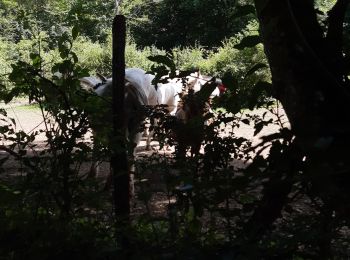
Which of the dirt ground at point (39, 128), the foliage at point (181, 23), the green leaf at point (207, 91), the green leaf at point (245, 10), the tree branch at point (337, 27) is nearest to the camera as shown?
the tree branch at point (337, 27)

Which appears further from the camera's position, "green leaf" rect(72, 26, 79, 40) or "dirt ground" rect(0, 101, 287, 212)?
"dirt ground" rect(0, 101, 287, 212)

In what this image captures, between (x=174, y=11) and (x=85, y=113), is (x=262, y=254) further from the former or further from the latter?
(x=174, y=11)

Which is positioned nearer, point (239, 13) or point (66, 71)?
point (239, 13)

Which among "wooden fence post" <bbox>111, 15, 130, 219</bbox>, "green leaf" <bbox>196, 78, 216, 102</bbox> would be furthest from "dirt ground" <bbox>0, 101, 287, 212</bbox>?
"green leaf" <bbox>196, 78, 216, 102</bbox>

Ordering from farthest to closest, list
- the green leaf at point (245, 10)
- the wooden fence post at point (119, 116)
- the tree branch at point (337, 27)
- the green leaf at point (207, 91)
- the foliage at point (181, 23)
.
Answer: the foliage at point (181, 23)
the wooden fence post at point (119, 116)
the green leaf at point (245, 10)
the green leaf at point (207, 91)
the tree branch at point (337, 27)

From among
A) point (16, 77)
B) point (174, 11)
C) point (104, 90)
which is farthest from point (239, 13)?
point (174, 11)

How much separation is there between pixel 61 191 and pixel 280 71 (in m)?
1.34

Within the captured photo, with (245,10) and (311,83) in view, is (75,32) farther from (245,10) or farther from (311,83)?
(311,83)

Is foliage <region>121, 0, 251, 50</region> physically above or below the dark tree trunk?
above

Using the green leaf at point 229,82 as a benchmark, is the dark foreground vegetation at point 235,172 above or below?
below

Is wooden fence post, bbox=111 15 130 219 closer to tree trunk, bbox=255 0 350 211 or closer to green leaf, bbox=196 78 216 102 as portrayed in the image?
green leaf, bbox=196 78 216 102

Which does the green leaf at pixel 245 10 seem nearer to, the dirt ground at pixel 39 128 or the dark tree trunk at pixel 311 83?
the dark tree trunk at pixel 311 83

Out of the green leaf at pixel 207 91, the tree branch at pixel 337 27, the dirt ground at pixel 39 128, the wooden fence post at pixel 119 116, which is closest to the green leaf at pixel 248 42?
the green leaf at pixel 207 91

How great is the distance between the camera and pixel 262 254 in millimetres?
1274
